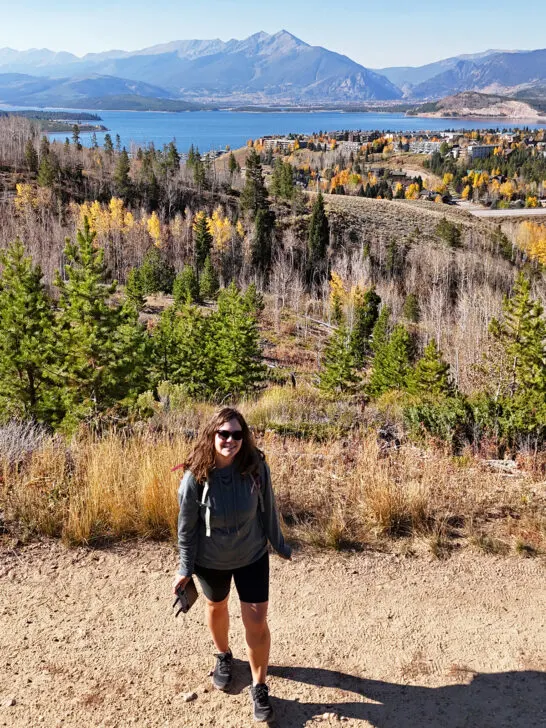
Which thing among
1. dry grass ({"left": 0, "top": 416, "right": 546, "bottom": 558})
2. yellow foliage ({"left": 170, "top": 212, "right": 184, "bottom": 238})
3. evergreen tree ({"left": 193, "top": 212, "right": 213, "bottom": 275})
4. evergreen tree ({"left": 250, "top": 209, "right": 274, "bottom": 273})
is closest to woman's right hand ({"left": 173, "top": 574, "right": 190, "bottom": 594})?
dry grass ({"left": 0, "top": 416, "right": 546, "bottom": 558})

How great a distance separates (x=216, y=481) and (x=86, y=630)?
157cm

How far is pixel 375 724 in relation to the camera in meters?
3.07

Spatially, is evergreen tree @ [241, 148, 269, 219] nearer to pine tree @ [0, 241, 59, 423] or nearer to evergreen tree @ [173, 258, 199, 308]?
evergreen tree @ [173, 258, 199, 308]

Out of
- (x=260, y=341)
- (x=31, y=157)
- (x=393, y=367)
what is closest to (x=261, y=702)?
(x=393, y=367)

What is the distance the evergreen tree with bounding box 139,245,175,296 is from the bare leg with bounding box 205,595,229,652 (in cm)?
5536

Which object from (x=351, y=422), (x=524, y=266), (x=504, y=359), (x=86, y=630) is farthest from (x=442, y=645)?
(x=524, y=266)

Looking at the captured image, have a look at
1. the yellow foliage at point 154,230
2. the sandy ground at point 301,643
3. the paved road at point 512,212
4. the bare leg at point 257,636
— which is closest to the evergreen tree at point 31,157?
the yellow foliage at point 154,230

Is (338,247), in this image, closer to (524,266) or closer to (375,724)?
(524,266)

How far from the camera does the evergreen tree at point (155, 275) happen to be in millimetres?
58156

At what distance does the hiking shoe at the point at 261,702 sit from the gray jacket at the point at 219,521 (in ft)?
2.25

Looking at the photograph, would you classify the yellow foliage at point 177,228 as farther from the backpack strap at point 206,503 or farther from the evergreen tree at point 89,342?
the backpack strap at point 206,503

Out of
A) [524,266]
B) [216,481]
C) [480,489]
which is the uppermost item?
[216,481]

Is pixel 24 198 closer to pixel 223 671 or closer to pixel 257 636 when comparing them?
pixel 223 671

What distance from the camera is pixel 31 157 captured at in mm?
89188
